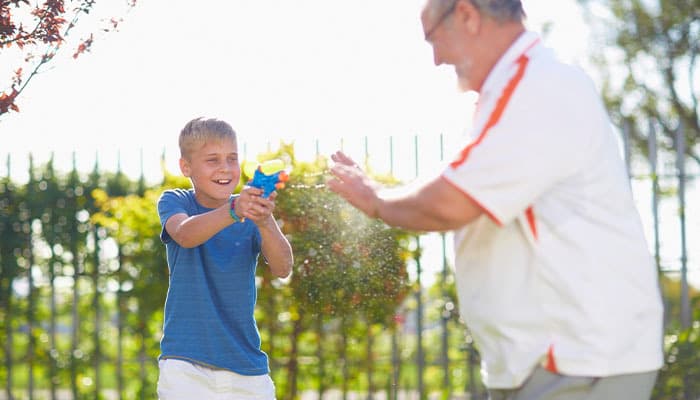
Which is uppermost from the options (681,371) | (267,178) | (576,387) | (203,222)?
(267,178)

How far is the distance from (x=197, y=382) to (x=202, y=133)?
0.88m

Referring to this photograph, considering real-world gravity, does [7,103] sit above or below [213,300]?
above

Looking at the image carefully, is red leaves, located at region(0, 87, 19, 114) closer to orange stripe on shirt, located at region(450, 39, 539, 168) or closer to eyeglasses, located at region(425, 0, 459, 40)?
eyeglasses, located at region(425, 0, 459, 40)

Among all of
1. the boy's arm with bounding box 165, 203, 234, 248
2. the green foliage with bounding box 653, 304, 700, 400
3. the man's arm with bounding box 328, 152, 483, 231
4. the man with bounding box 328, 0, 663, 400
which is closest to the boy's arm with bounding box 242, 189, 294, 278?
the boy's arm with bounding box 165, 203, 234, 248

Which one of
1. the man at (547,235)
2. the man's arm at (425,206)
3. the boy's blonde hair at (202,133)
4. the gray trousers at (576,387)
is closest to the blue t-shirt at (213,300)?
the boy's blonde hair at (202,133)

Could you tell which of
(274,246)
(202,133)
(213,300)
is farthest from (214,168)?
(213,300)

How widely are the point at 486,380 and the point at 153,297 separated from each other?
5.25m

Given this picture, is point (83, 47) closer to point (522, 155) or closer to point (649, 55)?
point (522, 155)

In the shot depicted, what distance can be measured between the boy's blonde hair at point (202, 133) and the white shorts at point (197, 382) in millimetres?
764

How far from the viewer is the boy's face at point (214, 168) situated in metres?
3.51

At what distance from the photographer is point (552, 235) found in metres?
2.05

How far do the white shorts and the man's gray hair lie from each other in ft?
5.64

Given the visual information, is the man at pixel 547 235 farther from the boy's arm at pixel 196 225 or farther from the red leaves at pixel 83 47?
the red leaves at pixel 83 47

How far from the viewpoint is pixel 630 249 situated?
209 cm
